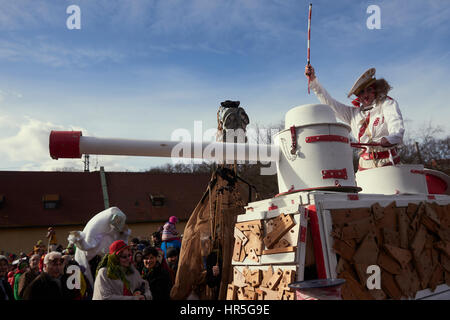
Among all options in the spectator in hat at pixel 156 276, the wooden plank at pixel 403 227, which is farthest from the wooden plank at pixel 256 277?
the wooden plank at pixel 403 227

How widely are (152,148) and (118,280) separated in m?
1.62

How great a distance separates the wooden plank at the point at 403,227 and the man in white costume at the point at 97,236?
16.3 ft

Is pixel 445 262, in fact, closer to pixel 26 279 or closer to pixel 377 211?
pixel 377 211

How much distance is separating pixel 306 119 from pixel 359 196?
3.94ft

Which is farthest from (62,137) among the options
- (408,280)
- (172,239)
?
(172,239)

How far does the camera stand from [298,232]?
395 centimetres

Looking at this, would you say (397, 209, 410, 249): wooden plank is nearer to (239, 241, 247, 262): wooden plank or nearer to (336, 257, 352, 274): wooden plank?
(336, 257, 352, 274): wooden plank

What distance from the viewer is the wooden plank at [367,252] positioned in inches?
159

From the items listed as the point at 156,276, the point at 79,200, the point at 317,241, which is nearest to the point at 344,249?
the point at 317,241

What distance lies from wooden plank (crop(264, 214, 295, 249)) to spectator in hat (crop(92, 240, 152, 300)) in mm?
1622

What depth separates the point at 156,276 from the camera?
18.0 feet

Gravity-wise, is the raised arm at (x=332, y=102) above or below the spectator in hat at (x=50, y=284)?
above

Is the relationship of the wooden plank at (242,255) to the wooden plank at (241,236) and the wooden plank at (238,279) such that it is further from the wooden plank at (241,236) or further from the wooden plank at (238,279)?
the wooden plank at (238,279)
